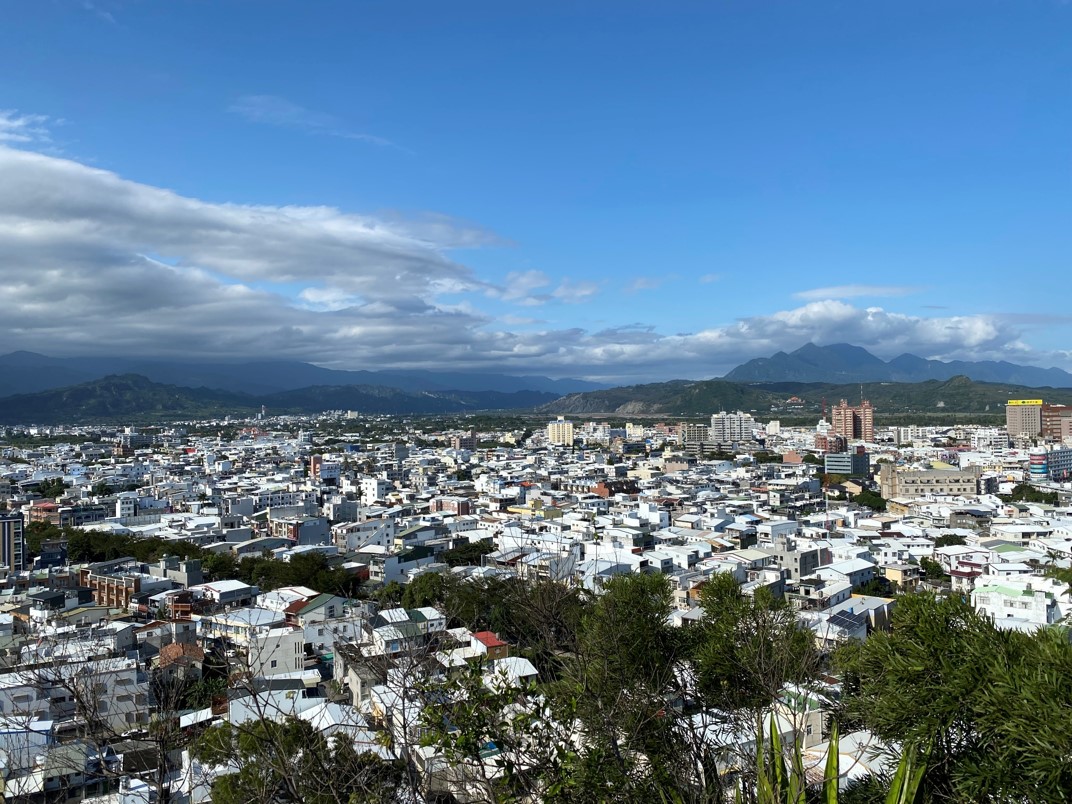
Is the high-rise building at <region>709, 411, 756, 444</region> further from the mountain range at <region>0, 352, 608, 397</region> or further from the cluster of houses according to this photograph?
the mountain range at <region>0, 352, 608, 397</region>

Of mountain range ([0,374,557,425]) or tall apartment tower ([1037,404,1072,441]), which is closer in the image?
tall apartment tower ([1037,404,1072,441])

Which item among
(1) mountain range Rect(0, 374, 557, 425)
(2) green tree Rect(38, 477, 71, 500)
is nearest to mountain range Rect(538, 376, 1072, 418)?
(1) mountain range Rect(0, 374, 557, 425)

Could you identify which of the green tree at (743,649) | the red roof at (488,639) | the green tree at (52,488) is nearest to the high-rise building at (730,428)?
the green tree at (52,488)

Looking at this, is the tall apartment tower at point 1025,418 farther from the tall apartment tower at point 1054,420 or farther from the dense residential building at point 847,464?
the dense residential building at point 847,464

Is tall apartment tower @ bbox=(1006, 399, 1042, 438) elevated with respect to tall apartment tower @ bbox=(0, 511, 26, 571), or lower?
elevated

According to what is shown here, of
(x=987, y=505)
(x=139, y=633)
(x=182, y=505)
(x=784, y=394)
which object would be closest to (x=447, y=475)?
(x=182, y=505)

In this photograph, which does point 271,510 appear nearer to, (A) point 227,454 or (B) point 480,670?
(B) point 480,670
